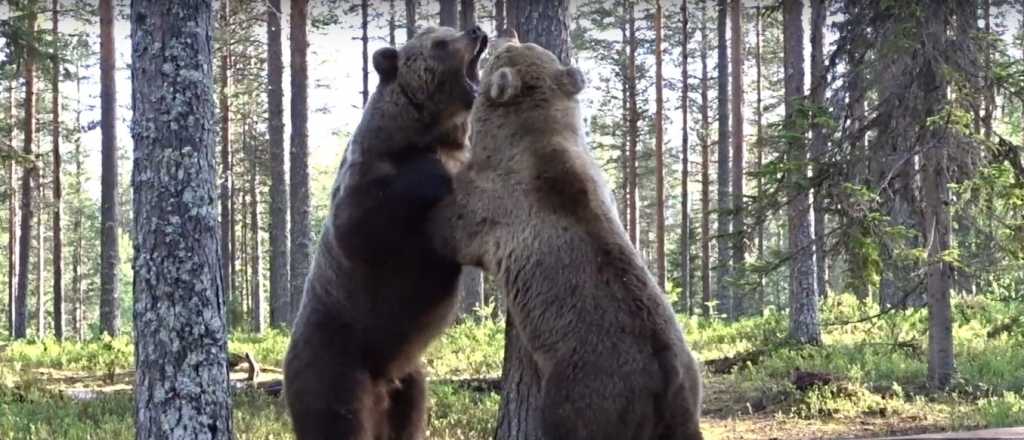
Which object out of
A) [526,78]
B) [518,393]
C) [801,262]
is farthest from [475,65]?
[801,262]

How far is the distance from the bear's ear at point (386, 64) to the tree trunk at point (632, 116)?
2332 centimetres

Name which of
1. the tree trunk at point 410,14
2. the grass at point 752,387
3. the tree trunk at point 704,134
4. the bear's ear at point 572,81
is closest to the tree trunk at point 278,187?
the grass at point 752,387

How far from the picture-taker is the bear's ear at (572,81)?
4363 mm

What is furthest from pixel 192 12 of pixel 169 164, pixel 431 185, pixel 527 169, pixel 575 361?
pixel 575 361

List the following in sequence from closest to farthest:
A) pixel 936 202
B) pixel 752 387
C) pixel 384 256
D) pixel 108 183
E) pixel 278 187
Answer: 1. pixel 384 256
2. pixel 936 202
3. pixel 752 387
4. pixel 278 187
5. pixel 108 183

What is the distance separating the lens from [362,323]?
4.62 meters

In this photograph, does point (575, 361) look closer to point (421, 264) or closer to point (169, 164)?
point (421, 264)

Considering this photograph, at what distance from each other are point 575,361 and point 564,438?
10.8 inches

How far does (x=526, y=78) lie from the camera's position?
14.1 ft

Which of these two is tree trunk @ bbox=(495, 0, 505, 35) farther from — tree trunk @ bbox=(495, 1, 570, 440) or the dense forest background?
tree trunk @ bbox=(495, 1, 570, 440)

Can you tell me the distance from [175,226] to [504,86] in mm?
2895

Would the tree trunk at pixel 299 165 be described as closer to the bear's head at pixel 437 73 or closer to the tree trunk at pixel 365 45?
the tree trunk at pixel 365 45

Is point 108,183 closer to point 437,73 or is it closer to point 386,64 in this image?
point 386,64

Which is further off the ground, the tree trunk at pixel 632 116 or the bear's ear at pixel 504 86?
the tree trunk at pixel 632 116
